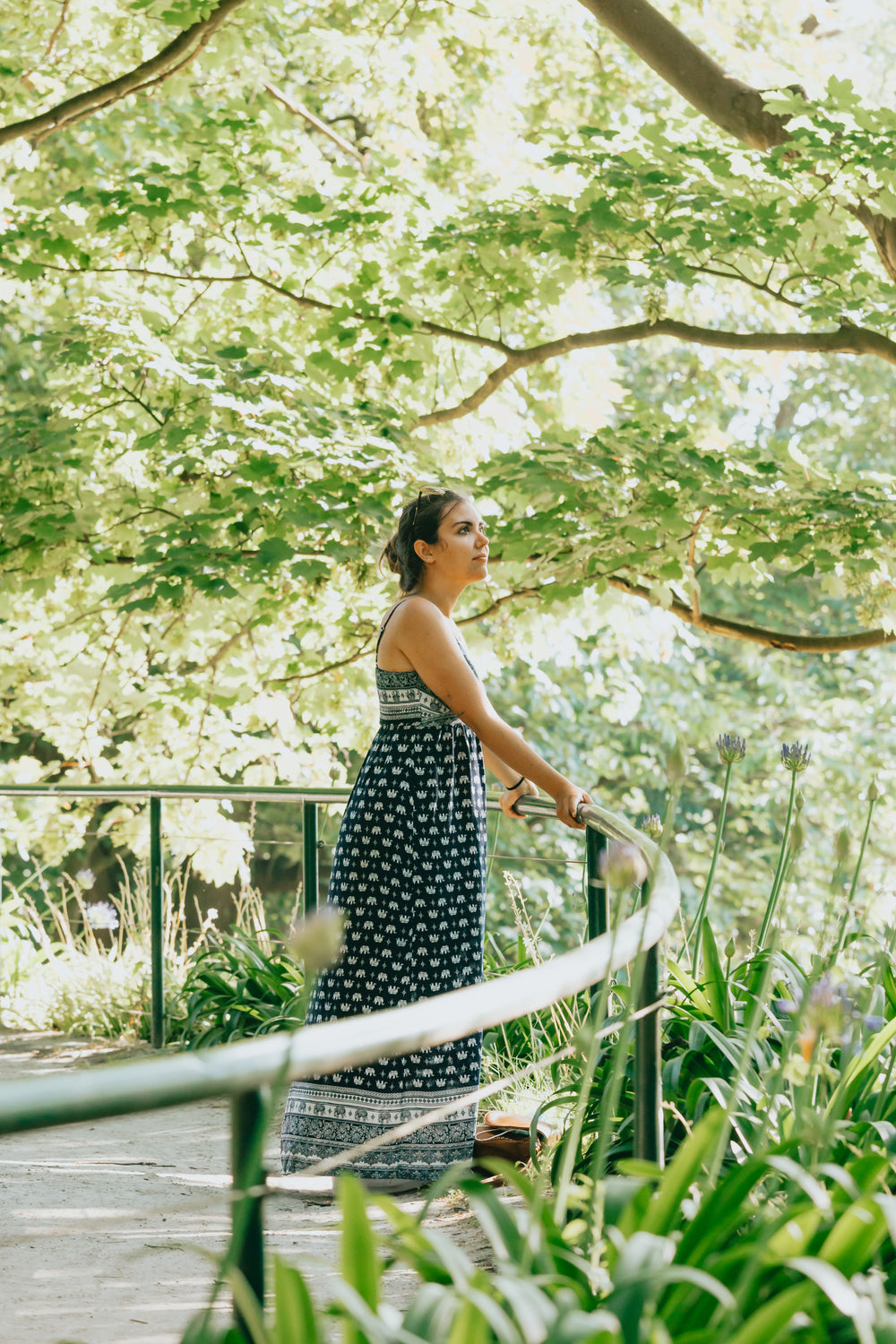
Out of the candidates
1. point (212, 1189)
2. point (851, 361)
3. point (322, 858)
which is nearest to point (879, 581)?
point (212, 1189)

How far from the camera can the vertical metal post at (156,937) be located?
5277 millimetres

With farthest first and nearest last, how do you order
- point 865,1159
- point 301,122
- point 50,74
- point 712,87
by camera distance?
point 301,122, point 50,74, point 712,87, point 865,1159

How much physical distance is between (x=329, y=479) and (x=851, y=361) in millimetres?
A: 12036

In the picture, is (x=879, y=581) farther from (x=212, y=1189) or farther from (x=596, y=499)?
(x=212, y=1189)

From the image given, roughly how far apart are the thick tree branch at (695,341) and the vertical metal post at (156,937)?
8.21 ft

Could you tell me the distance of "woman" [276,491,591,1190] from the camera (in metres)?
3.19

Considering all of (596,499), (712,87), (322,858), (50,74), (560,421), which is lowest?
(322,858)

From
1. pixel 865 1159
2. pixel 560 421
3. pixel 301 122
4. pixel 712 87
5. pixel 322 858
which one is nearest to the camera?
pixel 865 1159

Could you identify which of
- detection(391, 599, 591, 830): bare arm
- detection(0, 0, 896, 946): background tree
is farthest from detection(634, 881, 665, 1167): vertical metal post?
detection(0, 0, 896, 946): background tree

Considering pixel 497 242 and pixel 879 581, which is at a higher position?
pixel 497 242

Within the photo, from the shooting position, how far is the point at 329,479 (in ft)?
18.3

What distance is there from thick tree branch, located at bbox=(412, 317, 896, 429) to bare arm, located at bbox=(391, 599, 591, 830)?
11.3 ft

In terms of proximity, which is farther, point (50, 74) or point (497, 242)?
point (50, 74)

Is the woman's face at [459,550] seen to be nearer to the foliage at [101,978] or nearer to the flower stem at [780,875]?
the flower stem at [780,875]
